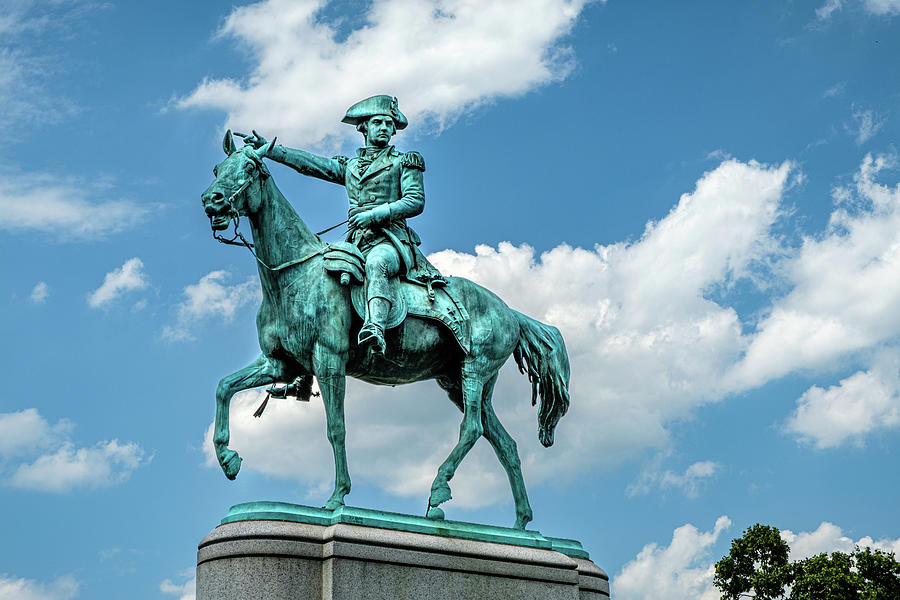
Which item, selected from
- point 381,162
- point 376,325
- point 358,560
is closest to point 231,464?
point 358,560

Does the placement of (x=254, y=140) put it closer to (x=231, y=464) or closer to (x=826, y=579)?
(x=231, y=464)

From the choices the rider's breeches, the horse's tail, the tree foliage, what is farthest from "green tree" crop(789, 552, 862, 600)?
the rider's breeches

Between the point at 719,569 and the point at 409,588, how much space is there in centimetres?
3089

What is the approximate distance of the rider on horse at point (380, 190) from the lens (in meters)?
13.1

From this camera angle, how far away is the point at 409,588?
11.7m

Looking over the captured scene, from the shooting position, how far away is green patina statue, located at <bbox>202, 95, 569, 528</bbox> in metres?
12.6

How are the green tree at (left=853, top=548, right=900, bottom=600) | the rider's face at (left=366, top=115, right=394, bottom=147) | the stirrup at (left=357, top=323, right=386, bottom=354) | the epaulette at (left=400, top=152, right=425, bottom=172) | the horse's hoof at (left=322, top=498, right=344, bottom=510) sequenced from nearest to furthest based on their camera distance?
the horse's hoof at (left=322, top=498, right=344, bottom=510), the stirrup at (left=357, top=323, right=386, bottom=354), the epaulette at (left=400, top=152, right=425, bottom=172), the rider's face at (left=366, top=115, right=394, bottom=147), the green tree at (left=853, top=548, right=900, bottom=600)

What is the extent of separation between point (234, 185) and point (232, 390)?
2.36 metres

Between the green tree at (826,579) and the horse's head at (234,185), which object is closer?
the horse's head at (234,185)

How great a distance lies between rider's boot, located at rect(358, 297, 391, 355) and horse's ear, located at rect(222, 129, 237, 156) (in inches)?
98.1

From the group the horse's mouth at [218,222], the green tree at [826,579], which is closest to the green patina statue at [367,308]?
the horse's mouth at [218,222]

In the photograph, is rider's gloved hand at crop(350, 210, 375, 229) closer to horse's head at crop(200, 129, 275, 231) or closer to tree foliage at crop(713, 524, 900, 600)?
horse's head at crop(200, 129, 275, 231)

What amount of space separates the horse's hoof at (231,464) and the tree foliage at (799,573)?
97.9 feet

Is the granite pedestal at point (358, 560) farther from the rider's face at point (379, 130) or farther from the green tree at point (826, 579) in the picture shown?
the green tree at point (826, 579)
